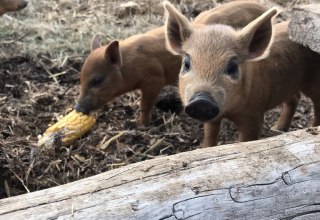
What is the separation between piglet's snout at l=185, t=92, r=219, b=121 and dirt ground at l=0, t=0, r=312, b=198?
3.18ft

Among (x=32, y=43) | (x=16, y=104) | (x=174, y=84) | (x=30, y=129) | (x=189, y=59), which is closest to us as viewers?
(x=189, y=59)

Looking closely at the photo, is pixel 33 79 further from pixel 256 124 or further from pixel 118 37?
pixel 256 124

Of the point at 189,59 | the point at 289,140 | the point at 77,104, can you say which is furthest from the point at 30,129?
the point at 289,140

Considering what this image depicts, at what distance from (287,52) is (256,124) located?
0.62 m

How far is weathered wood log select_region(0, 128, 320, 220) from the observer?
246 centimetres

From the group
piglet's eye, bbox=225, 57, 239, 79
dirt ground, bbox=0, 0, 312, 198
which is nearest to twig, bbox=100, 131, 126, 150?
dirt ground, bbox=0, 0, 312, 198

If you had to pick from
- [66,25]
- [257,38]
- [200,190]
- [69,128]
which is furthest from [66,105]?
[200,190]

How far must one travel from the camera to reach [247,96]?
4.10 meters

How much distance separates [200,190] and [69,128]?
86.1 inches

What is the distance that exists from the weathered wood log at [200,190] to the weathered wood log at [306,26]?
3.97 ft

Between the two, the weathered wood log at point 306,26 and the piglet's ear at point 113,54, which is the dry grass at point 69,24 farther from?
the weathered wood log at point 306,26

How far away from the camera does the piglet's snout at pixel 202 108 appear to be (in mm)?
3330

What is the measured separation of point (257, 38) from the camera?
3.94 m

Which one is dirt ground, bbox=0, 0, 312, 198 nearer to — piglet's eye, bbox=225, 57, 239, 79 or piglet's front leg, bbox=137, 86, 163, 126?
piglet's front leg, bbox=137, 86, 163, 126
